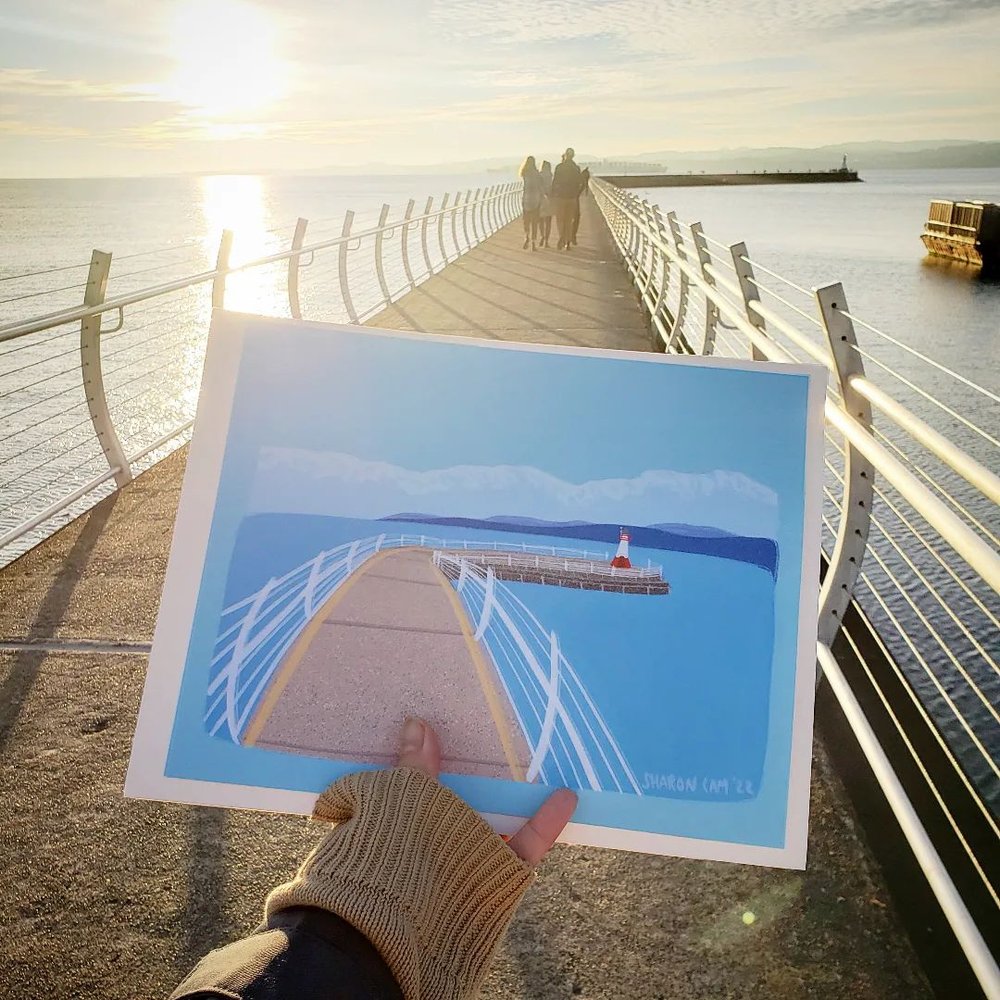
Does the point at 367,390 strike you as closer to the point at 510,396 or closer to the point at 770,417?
the point at 510,396

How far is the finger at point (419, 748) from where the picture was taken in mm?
1065

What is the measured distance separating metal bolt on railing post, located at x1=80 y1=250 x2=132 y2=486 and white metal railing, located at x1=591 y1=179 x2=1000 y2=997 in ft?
8.63

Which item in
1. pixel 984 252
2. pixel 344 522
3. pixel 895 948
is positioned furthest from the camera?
pixel 984 252

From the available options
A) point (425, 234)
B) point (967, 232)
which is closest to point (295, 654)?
point (425, 234)

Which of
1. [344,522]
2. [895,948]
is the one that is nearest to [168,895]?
[344,522]

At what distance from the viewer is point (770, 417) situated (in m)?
1.17

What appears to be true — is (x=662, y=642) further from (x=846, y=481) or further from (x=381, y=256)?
(x=381, y=256)

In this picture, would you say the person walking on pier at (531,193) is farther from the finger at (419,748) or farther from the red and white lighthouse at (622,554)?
the finger at (419,748)

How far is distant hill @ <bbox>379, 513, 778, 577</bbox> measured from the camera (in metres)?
1.16

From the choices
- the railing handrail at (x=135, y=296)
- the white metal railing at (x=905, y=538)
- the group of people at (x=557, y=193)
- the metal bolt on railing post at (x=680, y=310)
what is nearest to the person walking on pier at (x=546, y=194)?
the group of people at (x=557, y=193)

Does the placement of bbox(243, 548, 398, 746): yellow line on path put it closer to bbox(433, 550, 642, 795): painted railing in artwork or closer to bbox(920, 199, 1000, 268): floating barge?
bbox(433, 550, 642, 795): painted railing in artwork

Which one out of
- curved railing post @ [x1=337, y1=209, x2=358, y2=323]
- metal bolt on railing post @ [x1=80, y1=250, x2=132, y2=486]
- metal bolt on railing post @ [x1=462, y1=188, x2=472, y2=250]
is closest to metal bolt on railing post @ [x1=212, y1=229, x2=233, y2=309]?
metal bolt on railing post @ [x1=80, y1=250, x2=132, y2=486]

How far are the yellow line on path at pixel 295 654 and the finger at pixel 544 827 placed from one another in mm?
374

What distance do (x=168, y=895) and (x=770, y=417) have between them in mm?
1380
